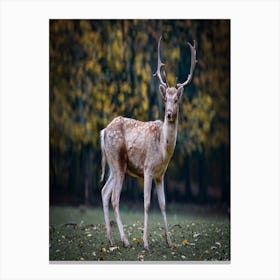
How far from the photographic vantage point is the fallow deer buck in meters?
7.40

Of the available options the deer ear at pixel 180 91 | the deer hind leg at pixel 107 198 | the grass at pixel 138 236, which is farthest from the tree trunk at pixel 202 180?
the deer hind leg at pixel 107 198

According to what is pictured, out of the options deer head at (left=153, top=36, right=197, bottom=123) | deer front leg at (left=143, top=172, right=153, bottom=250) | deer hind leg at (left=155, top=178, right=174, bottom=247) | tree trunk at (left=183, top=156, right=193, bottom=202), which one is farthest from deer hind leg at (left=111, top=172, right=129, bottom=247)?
deer head at (left=153, top=36, right=197, bottom=123)

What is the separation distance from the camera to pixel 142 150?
24.7ft

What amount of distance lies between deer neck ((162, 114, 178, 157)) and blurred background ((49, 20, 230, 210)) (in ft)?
0.76

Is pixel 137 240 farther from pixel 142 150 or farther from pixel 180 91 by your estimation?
pixel 180 91

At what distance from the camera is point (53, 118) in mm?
7496

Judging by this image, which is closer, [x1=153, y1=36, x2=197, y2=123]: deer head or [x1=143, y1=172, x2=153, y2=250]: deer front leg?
[x1=153, y1=36, x2=197, y2=123]: deer head

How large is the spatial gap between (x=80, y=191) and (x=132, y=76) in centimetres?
140

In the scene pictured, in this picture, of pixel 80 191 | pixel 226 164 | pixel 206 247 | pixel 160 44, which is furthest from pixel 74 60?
pixel 206 247

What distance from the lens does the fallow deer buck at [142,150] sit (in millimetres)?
7402

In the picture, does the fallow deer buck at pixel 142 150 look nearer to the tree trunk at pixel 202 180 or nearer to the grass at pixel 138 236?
the grass at pixel 138 236

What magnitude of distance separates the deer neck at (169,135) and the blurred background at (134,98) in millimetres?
233

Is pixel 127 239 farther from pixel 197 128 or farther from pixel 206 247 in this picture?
pixel 197 128

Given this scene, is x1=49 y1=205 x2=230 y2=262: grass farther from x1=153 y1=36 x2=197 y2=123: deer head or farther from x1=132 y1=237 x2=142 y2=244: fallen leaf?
x1=153 y1=36 x2=197 y2=123: deer head
